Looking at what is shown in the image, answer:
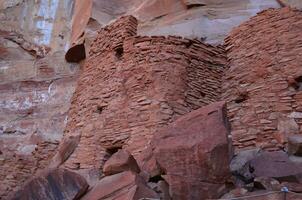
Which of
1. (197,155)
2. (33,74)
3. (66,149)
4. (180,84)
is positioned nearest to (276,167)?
(197,155)

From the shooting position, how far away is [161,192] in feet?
17.7

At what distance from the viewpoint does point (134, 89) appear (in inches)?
303

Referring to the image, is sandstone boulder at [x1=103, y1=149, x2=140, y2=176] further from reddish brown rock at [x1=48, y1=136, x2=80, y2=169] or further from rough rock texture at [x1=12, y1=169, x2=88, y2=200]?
reddish brown rock at [x1=48, y1=136, x2=80, y2=169]

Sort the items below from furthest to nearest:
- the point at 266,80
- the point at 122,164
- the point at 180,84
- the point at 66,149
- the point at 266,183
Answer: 1. the point at 66,149
2. the point at 180,84
3. the point at 266,80
4. the point at 122,164
5. the point at 266,183

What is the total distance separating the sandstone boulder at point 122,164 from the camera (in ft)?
19.2

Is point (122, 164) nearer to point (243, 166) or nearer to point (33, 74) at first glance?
point (243, 166)

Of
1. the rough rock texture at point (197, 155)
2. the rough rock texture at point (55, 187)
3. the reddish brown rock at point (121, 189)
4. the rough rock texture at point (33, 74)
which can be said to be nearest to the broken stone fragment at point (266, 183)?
the rough rock texture at point (197, 155)

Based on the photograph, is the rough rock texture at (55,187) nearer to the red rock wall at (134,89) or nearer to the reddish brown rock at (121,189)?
the reddish brown rock at (121,189)

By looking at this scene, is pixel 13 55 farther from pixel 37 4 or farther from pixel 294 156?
pixel 294 156

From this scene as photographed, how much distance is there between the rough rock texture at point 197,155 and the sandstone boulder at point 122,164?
14 cm

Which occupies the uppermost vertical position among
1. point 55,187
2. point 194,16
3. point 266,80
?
point 194,16

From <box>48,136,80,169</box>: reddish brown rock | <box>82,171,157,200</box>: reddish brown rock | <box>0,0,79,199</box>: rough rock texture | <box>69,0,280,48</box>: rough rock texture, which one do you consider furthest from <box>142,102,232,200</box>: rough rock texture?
<box>0,0,79,199</box>: rough rock texture

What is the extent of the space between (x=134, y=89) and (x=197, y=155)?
2.52 metres

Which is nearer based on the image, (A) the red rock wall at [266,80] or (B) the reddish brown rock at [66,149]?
(A) the red rock wall at [266,80]
